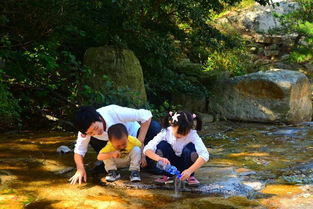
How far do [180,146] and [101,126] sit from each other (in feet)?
2.43

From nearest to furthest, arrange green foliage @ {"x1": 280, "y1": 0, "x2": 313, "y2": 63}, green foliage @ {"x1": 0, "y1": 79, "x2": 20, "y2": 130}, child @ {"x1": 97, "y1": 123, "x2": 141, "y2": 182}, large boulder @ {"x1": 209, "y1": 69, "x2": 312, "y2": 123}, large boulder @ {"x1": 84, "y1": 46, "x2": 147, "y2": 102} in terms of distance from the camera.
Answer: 1. child @ {"x1": 97, "y1": 123, "x2": 141, "y2": 182}
2. green foliage @ {"x1": 0, "y1": 79, "x2": 20, "y2": 130}
3. large boulder @ {"x1": 84, "y1": 46, "x2": 147, "y2": 102}
4. large boulder @ {"x1": 209, "y1": 69, "x2": 312, "y2": 123}
5. green foliage @ {"x1": 280, "y1": 0, "x2": 313, "y2": 63}

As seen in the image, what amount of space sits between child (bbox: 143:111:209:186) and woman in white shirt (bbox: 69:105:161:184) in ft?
0.74

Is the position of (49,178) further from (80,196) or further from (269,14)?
(269,14)

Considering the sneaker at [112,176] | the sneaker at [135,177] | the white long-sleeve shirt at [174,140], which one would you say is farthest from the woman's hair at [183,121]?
the sneaker at [112,176]

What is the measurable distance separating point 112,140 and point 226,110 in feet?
19.4

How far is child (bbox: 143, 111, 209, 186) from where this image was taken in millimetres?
3068

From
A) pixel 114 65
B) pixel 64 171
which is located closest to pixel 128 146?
pixel 64 171

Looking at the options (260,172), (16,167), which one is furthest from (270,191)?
(16,167)

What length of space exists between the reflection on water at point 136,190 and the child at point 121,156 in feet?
0.66

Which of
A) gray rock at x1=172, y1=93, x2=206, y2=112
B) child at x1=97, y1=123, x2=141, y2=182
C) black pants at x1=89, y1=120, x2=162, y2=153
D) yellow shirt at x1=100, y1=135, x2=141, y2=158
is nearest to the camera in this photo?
child at x1=97, y1=123, x2=141, y2=182

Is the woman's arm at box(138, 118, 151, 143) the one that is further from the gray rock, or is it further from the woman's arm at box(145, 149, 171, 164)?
the gray rock

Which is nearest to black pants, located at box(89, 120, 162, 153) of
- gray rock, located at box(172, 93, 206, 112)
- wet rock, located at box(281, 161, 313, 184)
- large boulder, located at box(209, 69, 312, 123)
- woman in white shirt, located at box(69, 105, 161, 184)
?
woman in white shirt, located at box(69, 105, 161, 184)

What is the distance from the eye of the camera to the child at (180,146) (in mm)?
3068

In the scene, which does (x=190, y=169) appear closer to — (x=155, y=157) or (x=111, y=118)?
(x=155, y=157)
